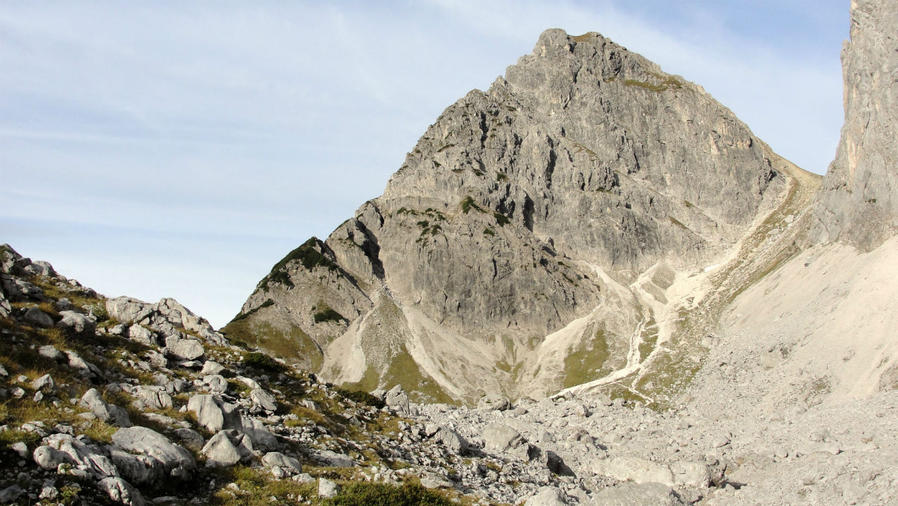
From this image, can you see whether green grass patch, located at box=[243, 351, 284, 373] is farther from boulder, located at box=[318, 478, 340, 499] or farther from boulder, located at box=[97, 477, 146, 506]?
boulder, located at box=[97, 477, 146, 506]

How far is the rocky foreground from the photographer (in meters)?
19.2

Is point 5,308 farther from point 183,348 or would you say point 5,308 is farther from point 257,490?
point 257,490

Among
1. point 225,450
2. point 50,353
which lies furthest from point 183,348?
point 225,450

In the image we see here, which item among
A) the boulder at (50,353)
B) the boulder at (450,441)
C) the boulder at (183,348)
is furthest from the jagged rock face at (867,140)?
the boulder at (50,353)

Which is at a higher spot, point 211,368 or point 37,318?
point 37,318

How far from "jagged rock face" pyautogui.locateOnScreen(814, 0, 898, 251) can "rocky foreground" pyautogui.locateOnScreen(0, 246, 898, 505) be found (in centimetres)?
9887

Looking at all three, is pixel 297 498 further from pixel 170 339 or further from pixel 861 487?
pixel 861 487

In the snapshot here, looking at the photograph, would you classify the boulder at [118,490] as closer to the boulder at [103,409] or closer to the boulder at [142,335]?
the boulder at [103,409]

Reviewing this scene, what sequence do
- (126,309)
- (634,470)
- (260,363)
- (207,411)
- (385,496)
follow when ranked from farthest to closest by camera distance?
(634,470) → (260,363) → (126,309) → (207,411) → (385,496)

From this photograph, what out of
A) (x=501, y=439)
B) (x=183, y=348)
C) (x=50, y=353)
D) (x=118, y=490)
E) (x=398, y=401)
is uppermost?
(x=50, y=353)

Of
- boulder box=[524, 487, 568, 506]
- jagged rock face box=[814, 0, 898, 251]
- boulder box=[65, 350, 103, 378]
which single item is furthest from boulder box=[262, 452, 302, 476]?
jagged rock face box=[814, 0, 898, 251]

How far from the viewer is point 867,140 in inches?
5541

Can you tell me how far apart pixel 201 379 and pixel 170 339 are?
4.22 m

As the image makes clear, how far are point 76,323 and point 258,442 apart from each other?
475 inches
